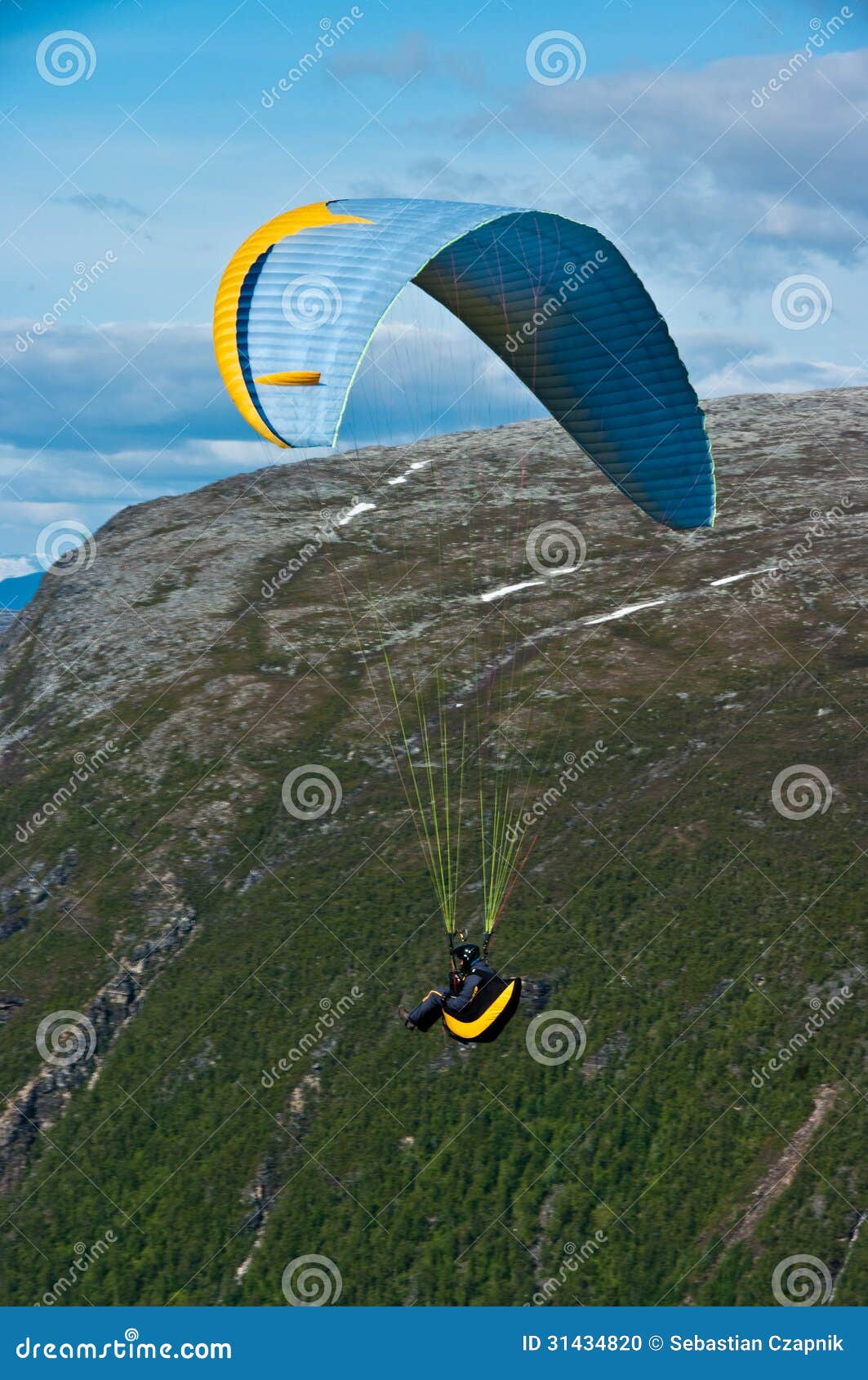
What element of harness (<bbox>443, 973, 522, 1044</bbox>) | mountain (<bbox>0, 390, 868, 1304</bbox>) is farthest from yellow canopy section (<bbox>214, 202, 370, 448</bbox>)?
mountain (<bbox>0, 390, 868, 1304</bbox>)

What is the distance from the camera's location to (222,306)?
20.8 metres

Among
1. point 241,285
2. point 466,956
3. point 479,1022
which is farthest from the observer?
point 241,285

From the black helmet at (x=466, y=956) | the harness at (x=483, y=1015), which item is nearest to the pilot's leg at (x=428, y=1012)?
the harness at (x=483, y=1015)

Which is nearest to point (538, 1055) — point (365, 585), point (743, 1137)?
point (743, 1137)

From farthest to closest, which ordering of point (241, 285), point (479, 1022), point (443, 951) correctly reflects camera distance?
point (443, 951) < point (241, 285) < point (479, 1022)

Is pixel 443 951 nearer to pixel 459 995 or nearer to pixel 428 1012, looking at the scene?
pixel 459 995

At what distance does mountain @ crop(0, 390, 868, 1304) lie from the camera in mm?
33500

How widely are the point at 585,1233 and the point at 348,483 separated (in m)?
64.6

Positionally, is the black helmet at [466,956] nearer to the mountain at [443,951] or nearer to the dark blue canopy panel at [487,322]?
the dark blue canopy panel at [487,322]

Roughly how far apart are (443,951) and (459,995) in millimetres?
21654

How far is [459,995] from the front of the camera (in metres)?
19.8

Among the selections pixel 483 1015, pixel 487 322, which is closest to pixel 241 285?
pixel 487 322

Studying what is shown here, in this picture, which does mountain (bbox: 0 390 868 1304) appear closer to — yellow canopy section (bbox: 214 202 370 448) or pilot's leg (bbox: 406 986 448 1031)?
pilot's leg (bbox: 406 986 448 1031)

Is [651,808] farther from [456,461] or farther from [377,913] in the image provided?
[456,461]
